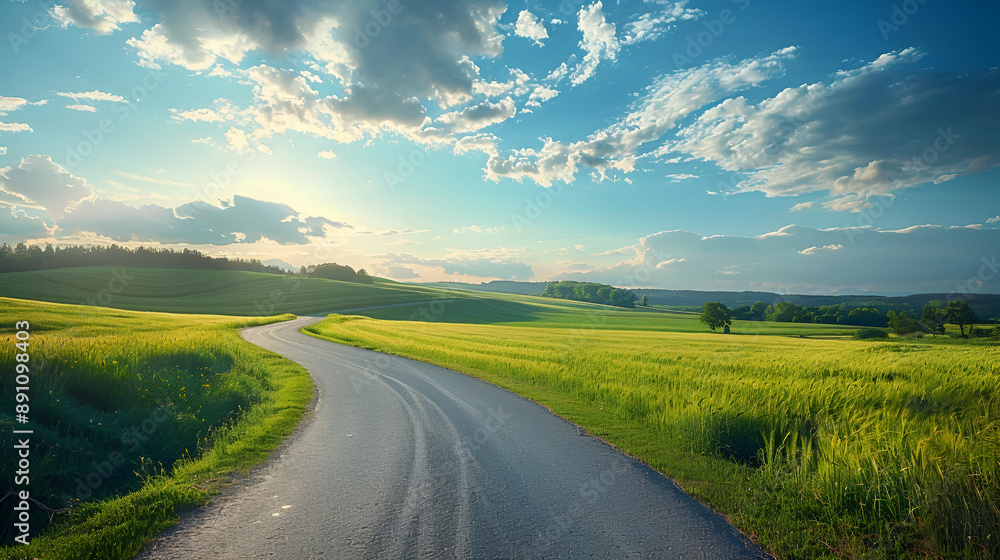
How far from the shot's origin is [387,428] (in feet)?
31.3

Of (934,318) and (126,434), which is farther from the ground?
(934,318)

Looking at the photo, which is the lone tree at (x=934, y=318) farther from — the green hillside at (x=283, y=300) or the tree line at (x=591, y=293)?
the tree line at (x=591, y=293)

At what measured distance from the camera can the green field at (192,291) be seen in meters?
67.8

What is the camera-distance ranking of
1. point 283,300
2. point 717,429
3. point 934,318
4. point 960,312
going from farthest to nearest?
1. point 283,300
2. point 934,318
3. point 960,312
4. point 717,429

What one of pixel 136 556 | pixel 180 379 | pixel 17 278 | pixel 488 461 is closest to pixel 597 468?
pixel 488 461

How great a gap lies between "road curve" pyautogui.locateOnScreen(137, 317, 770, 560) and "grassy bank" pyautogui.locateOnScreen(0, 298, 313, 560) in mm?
619

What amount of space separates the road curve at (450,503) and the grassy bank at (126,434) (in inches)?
24.4

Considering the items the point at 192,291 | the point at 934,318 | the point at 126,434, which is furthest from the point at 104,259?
the point at 934,318

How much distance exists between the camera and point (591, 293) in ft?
519

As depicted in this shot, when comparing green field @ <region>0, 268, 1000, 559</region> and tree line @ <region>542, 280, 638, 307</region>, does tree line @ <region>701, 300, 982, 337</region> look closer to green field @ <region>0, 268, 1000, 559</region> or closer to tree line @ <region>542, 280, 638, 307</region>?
tree line @ <region>542, 280, 638, 307</region>

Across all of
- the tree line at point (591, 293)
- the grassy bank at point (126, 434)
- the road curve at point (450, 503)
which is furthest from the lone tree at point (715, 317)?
the grassy bank at point (126, 434)

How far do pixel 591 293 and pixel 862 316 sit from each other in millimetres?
81751

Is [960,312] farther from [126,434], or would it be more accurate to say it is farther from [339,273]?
[339,273]

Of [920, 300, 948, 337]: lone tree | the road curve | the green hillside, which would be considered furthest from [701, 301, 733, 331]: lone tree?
the road curve
